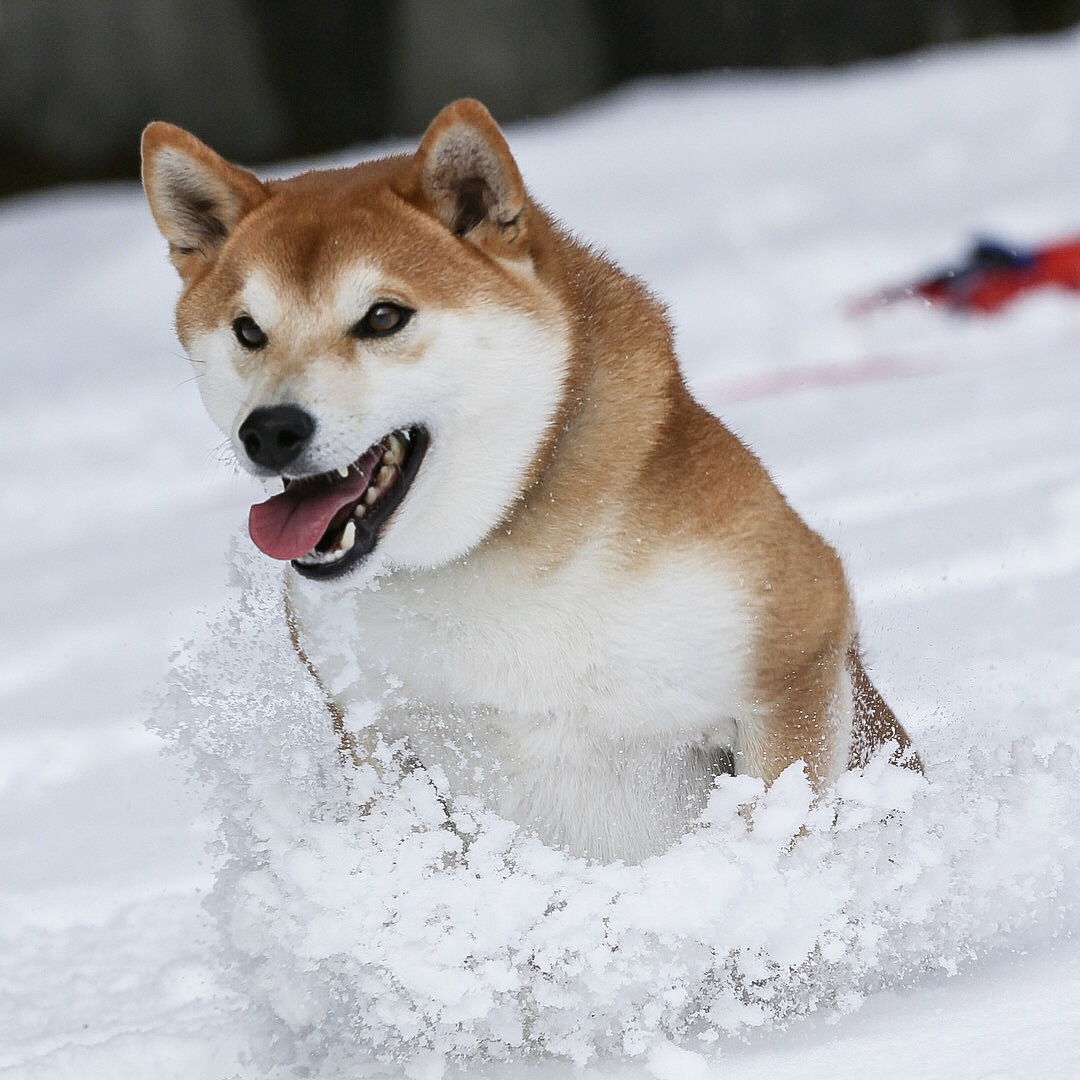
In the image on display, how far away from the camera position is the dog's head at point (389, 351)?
2.21 metres

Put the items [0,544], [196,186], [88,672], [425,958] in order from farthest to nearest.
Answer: [0,544], [88,672], [196,186], [425,958]

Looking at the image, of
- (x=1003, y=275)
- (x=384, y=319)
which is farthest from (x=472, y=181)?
(x=1003, y=275)

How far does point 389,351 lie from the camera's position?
2.27 meters

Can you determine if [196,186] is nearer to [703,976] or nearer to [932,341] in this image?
[703,976]

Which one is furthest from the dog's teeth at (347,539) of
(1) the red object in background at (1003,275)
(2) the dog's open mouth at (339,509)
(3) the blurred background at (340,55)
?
(3) the blurred background at (340,55)

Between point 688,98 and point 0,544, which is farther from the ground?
point 0,544

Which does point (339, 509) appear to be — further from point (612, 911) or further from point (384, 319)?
point (612, 911)

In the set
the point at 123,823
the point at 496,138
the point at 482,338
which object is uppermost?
the point at 496,138

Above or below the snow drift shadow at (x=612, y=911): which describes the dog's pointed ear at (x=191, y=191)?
above

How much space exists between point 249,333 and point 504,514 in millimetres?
457

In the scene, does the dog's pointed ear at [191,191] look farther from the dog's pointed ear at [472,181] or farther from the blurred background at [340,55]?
the blurred background at [340,55]

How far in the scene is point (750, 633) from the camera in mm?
2287

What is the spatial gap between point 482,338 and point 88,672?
2315 mm

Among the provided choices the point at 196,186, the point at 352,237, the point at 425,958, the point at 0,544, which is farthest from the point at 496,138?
the point at 0,544
